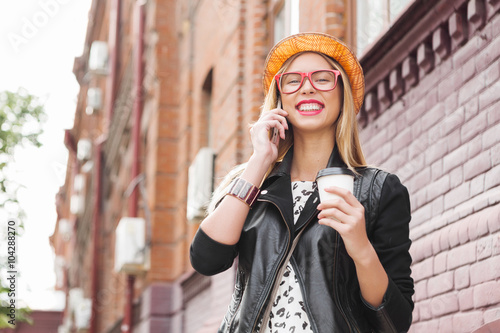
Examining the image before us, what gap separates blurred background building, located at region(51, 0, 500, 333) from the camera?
4297mm

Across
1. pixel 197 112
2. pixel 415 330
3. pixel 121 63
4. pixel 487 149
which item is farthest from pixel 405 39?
pixel 121 63

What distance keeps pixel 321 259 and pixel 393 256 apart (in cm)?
24

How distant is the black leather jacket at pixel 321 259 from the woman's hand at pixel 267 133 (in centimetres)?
15

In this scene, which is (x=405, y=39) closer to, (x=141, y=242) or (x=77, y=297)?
(x=141, y=242)

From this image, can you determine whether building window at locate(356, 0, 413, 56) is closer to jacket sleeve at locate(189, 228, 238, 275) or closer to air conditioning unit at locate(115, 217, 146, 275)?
jacket sleeve at locate(189, 228, 238, 275)

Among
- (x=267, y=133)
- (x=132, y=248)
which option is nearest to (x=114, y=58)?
(x=132, y=248)

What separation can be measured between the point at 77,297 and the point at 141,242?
1054cm

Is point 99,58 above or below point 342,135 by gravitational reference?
above

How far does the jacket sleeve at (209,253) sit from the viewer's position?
282 centimetres

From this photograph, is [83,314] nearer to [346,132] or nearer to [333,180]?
[346,132]

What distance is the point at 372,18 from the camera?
648 cm

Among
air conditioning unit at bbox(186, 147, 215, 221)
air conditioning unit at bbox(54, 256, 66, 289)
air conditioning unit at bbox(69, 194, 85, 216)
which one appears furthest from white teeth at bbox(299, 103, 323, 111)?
air conditioning unit at bbox(54, 256, 66, 289)

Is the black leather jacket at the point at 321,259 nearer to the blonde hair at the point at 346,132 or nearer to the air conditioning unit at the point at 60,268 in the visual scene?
the blonde hair at the point at 346,132

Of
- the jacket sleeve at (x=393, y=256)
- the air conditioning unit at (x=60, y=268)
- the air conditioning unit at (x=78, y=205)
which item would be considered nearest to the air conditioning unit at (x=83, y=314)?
the air conditioning unit at (x=78, y=205)
